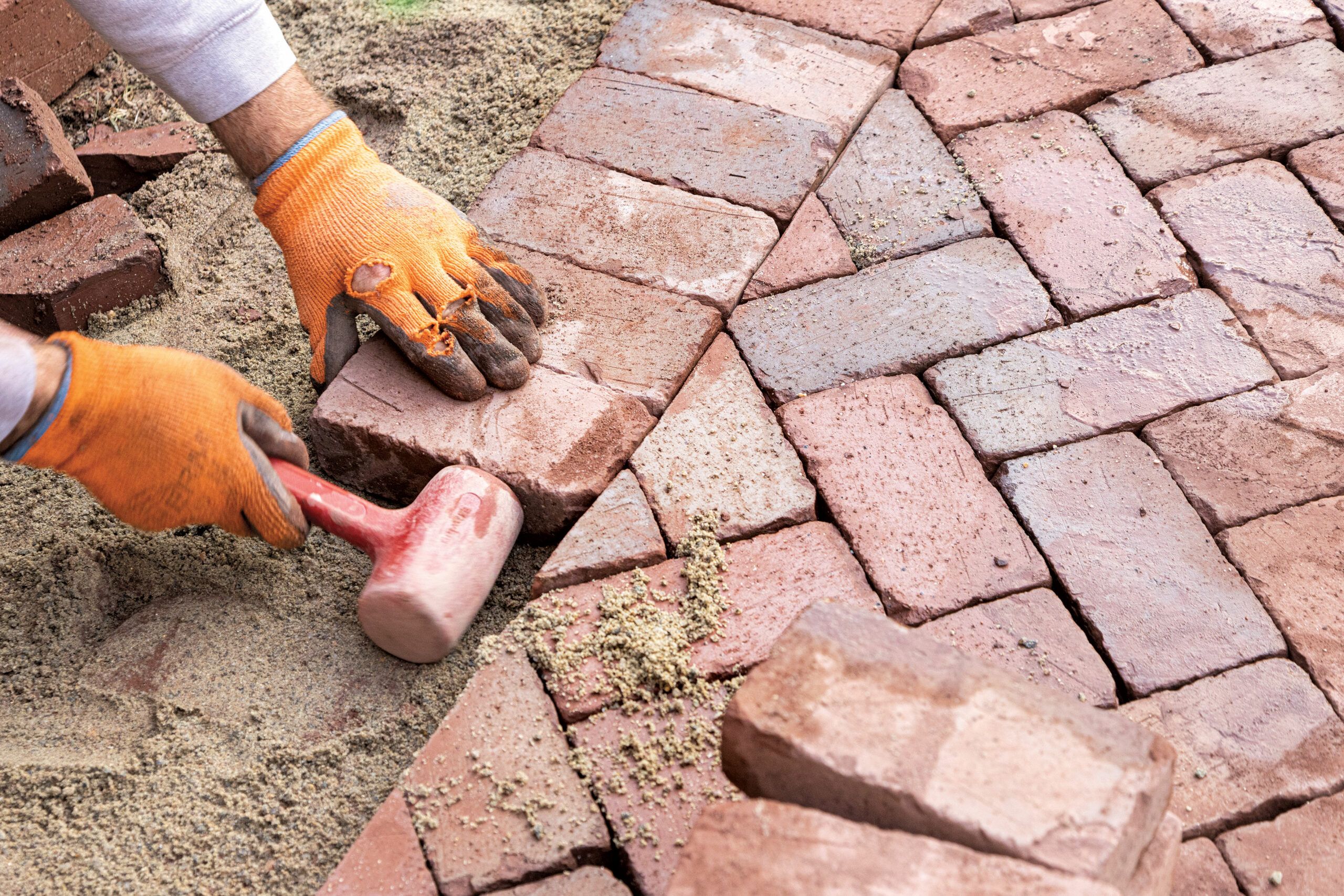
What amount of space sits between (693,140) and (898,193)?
655 millimetres

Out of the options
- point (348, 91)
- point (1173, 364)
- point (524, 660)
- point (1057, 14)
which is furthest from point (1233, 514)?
point (348, 91)

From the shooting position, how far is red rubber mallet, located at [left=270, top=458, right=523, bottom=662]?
7.52ft

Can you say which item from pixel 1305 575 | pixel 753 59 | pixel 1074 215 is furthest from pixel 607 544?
pixel 753 59

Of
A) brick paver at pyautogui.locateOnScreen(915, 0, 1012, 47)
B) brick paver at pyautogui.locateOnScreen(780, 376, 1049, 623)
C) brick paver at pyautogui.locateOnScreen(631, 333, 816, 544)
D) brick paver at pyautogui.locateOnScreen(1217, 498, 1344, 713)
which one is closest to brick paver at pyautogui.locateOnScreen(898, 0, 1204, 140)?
brick paver at pyautogui.locateOnScreen(915, 0, 1012, 47)

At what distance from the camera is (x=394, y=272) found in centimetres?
262

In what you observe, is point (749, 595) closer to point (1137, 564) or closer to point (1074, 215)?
point (1137, 564)

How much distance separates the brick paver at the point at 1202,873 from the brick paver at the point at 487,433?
1.48 m

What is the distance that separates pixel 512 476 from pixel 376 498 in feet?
1.54

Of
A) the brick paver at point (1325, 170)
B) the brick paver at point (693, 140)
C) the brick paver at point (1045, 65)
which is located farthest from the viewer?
the brick paver at point (1045, 65)

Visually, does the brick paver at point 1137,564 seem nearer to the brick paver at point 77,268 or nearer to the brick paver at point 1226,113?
the brick paver at point 1226,113

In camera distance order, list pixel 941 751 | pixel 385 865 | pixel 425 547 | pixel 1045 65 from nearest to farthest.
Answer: pixel 941 751, pixel 385 865, pixel 425 547, pixel 1045 65

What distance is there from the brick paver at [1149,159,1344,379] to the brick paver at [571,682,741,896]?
1.84 metres

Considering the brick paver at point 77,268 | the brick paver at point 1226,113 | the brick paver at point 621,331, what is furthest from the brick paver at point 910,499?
the brick paver at point 77,268

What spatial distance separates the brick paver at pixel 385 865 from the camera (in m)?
2.02
